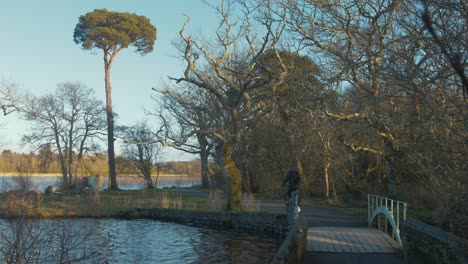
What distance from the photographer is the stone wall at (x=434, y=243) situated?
695 cm

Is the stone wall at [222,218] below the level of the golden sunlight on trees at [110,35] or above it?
below

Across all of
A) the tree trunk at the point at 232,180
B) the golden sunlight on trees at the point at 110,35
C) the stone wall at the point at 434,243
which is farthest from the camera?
the golden sunlight on trees at the point at 110,35

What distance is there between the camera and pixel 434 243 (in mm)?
8609

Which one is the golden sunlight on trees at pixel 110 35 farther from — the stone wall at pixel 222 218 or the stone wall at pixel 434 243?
the stone wall at pixel 434 243

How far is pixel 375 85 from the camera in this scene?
1529cm

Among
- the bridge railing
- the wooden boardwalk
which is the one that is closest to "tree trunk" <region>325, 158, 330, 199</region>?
the bridge railing

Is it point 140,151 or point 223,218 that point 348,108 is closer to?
point 223,218

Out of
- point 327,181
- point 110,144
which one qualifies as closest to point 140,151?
point 110,144

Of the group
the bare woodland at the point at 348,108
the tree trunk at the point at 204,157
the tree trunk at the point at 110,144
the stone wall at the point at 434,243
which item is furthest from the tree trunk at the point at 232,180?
the tree trunk at the point at 110,144

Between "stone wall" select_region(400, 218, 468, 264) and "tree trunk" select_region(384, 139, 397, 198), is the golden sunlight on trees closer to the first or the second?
"tree trunk" select_region(384, 139, 397, 198)

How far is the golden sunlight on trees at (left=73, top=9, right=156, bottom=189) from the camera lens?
1545 inches

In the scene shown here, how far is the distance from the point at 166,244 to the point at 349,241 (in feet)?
21.7

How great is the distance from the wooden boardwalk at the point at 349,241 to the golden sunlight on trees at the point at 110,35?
95.1 feet

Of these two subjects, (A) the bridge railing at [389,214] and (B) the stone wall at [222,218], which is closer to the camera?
(A) the bridge railing at [389,214]
